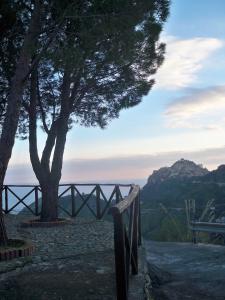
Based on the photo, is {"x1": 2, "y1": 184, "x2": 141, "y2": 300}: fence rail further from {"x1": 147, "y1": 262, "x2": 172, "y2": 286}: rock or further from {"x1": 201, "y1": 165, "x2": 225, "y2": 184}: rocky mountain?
{"x1": 201, "y1": 165, "x2": 225, "y2": 184}: rocky mountain

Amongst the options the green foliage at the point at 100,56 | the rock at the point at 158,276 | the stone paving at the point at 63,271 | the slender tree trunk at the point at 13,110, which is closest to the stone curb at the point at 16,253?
the stone paving at the point at 63,271

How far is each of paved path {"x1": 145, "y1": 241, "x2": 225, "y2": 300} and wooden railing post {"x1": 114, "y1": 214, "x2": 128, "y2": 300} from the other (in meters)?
2.03

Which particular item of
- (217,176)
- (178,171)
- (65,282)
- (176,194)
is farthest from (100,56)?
(178,171)

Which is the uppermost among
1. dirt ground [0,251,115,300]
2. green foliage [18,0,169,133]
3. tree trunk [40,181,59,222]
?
green foliage [18,0,169,133]

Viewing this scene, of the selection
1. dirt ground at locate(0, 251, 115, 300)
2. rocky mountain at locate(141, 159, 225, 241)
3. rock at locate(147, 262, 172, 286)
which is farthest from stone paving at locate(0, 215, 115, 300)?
rocky mountain at locate(141, 159, 225, 241)

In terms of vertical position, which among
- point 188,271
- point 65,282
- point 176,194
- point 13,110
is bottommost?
point 188,271

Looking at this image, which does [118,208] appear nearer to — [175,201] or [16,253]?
[16,253]

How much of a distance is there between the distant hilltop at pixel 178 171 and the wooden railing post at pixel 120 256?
34.4 metres

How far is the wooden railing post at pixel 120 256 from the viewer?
438cm

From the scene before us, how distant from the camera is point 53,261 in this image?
7.18 m

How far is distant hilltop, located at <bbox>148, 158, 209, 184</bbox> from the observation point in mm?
39719

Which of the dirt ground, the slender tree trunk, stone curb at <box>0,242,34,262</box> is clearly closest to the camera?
the dirt ground

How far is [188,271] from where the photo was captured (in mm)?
8195

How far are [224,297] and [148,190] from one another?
32.9 metres
